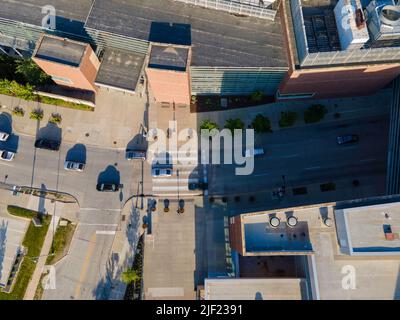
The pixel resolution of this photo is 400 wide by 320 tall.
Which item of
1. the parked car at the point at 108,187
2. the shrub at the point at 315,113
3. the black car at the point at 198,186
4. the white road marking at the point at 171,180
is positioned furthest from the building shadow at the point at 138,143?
the shrub at the point at 315,113

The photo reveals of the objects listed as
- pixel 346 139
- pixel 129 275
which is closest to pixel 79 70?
pixel 129 275

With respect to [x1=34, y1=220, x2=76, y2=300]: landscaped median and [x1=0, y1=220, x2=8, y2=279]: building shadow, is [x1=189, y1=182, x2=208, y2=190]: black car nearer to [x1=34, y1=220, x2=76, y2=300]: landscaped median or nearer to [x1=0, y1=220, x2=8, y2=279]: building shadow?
[x1=34, y1=220, x2=76, y2=300]: landscaped median

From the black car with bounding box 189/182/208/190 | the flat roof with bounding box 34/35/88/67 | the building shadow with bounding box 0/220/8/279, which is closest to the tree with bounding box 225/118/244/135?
the black car with bounding box 189/182/208/190

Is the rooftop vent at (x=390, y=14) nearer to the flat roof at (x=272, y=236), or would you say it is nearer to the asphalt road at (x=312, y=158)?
the asphalt road at (x=312, y=158)

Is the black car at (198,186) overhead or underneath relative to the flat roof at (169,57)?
underneath

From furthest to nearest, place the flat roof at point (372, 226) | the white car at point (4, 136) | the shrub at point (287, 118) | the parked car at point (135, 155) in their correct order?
the white car at point (4, 136) < the parked car at point (135, 155) < the shrub at point (287, 118) < the flat roof at point (372, 226)

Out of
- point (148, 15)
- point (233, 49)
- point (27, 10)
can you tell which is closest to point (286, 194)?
point (233, 49)

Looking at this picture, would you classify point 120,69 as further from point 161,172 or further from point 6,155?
point 6,155

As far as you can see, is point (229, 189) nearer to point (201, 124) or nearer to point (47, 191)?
point (201, 124)
